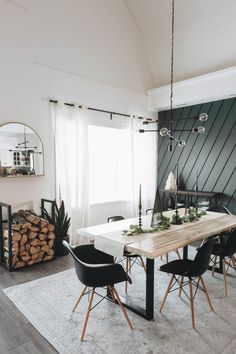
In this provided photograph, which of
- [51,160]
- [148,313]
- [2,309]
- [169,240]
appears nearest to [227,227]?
[169,240]

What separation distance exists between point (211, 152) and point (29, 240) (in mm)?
3632

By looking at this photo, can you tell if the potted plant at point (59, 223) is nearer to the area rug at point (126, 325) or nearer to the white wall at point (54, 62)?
the white wall at point (54, 62)

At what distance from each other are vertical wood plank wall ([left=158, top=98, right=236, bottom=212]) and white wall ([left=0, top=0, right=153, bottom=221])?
1.44 meters

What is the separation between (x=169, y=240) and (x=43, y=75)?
3171mm

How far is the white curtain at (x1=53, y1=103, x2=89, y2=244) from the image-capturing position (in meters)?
4.24

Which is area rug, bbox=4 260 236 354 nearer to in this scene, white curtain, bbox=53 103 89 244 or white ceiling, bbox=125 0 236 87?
white curtain, bbox=53 103 89 244

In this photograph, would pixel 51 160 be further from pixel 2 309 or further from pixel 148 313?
pixel 148 313

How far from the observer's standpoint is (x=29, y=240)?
3.50 m

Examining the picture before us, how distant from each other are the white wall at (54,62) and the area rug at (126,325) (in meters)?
1.64

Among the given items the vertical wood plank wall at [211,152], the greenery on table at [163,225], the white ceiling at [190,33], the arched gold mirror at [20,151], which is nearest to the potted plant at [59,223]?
the arched gold mirror at [20,151]

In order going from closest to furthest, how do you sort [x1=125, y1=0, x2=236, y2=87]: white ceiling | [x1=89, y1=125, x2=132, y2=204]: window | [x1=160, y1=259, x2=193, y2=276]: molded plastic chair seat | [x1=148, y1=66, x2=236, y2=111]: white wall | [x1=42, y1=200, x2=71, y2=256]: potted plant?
[x1=160, y1=259, x2=193, y2=276]: molded plastic chair seat
[x1=42, y1=200, x2=71, y2=256]: potted plant
[x1=125, y1=0, x2=236, y2=87]: white ceiling
[x1=148, y1=66, x2=236, y2=111]: white wall
[x1=89, y1=125, x2=132, y2=204]: window

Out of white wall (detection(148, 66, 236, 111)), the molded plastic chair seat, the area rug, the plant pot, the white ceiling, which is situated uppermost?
the white ceiling

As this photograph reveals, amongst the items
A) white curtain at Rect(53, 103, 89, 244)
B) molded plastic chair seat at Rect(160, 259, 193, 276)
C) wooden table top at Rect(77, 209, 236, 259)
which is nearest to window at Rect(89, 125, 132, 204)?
white curtain at Rect(53, 103, 89, 244)

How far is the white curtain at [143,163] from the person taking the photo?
5.48 metres
